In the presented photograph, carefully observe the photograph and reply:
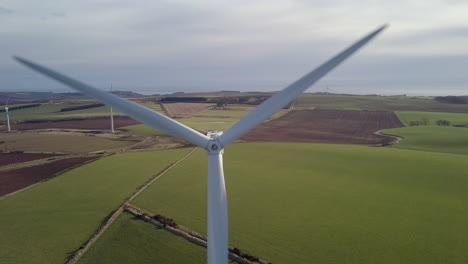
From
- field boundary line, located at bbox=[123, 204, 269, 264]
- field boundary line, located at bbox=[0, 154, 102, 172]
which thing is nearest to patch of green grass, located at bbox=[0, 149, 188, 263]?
field boundary line, located at bbox=[123, 204, 269, 264]

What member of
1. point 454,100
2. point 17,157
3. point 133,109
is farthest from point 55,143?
point 454,100

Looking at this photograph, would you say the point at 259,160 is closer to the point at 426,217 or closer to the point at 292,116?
the point at 426,217

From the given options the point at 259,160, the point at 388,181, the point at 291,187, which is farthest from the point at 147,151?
the point at 388,181

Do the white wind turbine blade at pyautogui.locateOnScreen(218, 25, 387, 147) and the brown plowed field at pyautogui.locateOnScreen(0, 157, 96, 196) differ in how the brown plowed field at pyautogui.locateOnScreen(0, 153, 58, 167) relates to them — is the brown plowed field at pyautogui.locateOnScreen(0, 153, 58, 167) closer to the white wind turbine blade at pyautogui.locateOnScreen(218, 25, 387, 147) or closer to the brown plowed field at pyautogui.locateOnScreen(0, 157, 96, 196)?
the brown plowed field at pyautogui.locateOnScreen(0, 157, 96, 196)

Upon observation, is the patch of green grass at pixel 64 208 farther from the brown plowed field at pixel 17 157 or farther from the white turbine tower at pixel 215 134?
the white turbine tower at pixel 215 134

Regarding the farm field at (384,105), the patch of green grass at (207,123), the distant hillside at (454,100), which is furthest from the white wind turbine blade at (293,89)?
the distant hillside at (454,100)
